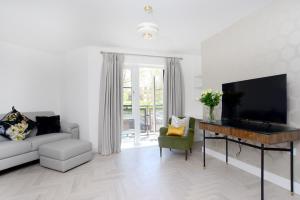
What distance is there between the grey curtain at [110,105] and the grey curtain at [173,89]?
3.81ft

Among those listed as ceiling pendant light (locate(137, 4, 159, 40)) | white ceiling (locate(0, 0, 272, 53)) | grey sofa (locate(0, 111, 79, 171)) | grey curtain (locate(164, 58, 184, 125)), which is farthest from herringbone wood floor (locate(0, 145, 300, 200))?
white ceiling (locate(0, 0, 272, 53))

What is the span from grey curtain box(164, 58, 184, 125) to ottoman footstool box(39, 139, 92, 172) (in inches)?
82.7

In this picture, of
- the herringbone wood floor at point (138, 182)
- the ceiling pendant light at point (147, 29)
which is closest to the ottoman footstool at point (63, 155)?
the herringbone wood floor at point (138, 182)

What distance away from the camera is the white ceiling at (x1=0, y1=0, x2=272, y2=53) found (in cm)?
238

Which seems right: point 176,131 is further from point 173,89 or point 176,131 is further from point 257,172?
point 257,172

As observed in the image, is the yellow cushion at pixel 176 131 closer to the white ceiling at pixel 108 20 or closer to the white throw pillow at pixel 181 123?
the white throw pillow at pixel 181 123

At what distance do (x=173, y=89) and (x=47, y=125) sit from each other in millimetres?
2948

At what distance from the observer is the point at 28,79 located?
3967 mm

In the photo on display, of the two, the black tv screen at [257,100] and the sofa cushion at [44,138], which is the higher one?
the black tv screen at [257,100]

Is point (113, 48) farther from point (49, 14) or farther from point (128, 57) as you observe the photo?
point (49, 14)

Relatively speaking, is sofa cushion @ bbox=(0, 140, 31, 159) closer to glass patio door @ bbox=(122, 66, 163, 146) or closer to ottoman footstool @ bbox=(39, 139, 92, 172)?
ottoman footstool @ bbox=(39, 139, 92, 172)

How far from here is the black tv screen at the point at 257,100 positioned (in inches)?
86.4

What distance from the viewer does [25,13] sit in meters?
2.52

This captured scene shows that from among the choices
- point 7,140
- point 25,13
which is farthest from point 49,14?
point 7,140
